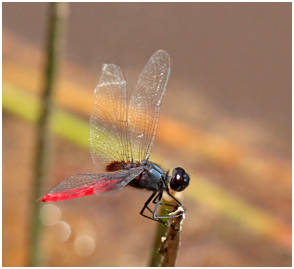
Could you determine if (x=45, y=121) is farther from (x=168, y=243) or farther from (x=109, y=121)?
(x=168, y=243)

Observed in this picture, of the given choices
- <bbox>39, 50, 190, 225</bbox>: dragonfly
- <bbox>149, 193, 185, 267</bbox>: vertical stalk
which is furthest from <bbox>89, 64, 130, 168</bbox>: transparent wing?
<bbox>149, 193, 185, 267</bbox>: vertical stalk

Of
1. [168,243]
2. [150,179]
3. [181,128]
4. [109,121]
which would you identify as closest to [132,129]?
[109,121]

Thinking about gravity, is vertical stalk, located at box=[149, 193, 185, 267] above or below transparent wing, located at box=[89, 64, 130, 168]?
below

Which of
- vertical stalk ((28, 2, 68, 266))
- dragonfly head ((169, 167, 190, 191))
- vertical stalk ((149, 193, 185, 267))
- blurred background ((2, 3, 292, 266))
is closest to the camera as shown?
vertical stalk ((149, 193, 185, 267))

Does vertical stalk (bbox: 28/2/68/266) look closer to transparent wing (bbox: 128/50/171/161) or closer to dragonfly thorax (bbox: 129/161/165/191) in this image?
transparent wing (bbox: 128/50/171/161)

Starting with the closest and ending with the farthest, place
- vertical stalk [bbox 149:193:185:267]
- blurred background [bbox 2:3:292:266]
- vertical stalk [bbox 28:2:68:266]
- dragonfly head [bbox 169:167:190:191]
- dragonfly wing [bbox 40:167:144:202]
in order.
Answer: vertical stalk [bbox 149:193:185:267] → dragonfly wing [bbox 40:167:144:202] → dragonfly head [bbox 169:167:190:191] → vertical stalk [bbox 28:2:68:266] → blurred background [bbox 2:3:292:266]

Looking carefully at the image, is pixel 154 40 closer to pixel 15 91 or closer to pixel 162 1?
pixel 162 1

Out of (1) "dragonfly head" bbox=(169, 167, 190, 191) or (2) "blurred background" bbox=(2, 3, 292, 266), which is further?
(2) "blurred background" bbox=(2, 3, 292, 266)
